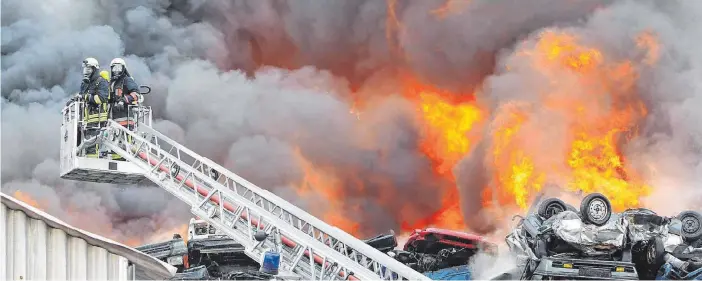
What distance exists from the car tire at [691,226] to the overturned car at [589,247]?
1.41 feet

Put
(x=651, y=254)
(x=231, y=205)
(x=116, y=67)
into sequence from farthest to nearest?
(x=116, y=67)
(x=231, y=205)
(x=651, y=254)

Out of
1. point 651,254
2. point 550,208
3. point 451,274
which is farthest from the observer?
point 451,274

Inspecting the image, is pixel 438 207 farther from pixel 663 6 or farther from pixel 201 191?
pixel 201 191

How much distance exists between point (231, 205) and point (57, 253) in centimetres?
726

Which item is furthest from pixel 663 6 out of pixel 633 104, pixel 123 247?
pixel 123 247

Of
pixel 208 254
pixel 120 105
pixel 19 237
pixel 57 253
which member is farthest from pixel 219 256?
pixel 19 237

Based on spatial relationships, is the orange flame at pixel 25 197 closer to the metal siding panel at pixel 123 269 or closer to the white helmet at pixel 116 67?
the white helmet at pixel 116 67

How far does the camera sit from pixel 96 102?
1644 centimetres

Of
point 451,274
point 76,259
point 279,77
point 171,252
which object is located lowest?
point 76,259

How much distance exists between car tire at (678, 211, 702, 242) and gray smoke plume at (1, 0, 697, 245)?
7.59 m

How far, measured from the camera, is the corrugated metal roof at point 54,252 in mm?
7996

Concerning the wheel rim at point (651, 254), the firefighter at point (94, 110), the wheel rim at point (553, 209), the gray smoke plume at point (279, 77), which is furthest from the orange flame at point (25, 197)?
the wheel rim at point (651, 254)

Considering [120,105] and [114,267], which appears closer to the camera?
[114,267]

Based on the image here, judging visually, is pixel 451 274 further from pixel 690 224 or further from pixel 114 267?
pixel 114 267
